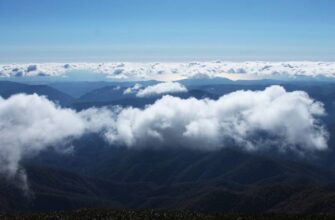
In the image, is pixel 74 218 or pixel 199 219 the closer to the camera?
pixel 199 219

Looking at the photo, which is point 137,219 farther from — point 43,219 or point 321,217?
point 321,217

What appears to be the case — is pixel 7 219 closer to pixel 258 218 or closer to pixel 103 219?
pixel 103 219

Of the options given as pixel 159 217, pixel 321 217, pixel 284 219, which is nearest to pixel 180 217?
pixel 159 217

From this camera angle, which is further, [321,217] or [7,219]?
[7,219]

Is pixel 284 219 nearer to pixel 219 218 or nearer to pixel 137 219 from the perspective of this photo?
pixel 219 218

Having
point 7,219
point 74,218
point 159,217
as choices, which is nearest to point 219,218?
point 159,217

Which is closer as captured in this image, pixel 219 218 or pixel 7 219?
pixel 219 218

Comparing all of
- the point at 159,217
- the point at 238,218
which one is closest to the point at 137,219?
the point at 159,217

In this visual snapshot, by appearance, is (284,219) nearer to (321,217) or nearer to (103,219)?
(321,217)
